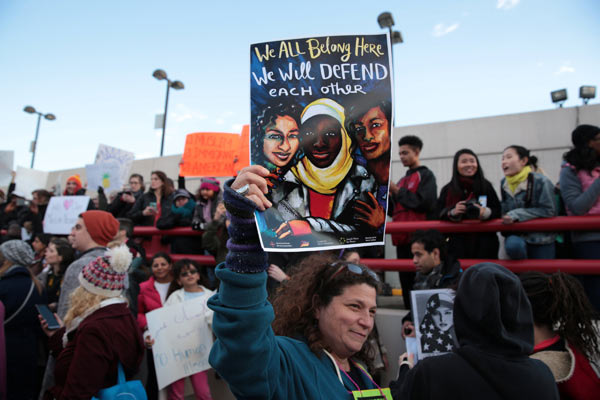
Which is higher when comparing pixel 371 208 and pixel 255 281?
pixel 371 208

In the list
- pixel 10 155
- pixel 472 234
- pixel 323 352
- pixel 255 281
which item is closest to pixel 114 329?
pixel 323 352

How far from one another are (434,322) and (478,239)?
175 cm

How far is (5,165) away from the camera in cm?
742

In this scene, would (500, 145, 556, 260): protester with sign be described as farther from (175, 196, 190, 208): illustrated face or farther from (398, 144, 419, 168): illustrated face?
(175, 196, 190, 208): illustrated face

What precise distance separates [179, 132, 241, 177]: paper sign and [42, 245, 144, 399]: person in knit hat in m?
3.10

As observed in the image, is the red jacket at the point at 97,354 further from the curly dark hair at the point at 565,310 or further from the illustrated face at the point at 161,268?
the curly dark hair at the point at 565,310

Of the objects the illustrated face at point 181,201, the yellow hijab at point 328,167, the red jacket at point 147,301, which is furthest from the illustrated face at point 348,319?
the illustrated face at point 181,201

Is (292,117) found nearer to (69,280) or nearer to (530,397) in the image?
(530,397)

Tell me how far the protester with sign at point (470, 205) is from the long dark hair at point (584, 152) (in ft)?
2.46

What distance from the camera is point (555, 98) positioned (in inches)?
331

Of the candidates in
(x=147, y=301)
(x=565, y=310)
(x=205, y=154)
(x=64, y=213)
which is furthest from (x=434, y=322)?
(x=64, y=213)

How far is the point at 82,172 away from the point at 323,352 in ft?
53.3

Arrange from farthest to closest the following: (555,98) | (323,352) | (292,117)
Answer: (555,98)
(323,352)
(292,117)

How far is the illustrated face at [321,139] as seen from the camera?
54.6 inches
